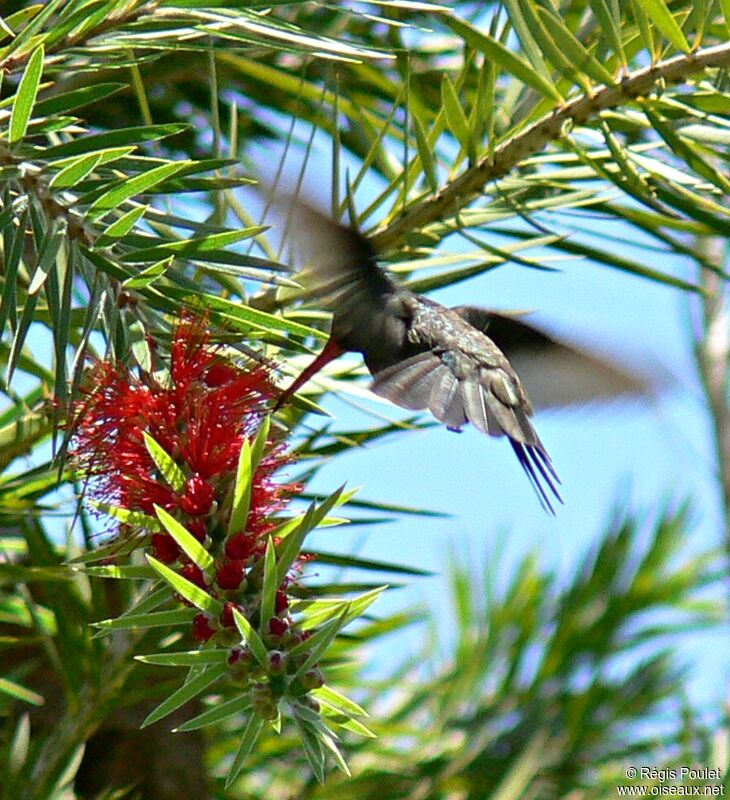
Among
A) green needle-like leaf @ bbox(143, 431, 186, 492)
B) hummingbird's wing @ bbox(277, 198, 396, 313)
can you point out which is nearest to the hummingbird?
hummingbird's wing @ bbox(277, 198, 396, 313)

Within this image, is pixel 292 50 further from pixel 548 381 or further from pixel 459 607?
pixel 459 607

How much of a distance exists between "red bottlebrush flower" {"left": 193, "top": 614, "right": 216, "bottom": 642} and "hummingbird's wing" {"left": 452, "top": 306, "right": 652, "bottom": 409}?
20.6 inches

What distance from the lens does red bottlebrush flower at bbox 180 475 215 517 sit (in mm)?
607

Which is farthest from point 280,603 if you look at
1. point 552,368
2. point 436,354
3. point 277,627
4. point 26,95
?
point 552,368

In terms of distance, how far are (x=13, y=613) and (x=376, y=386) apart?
289 millimetres

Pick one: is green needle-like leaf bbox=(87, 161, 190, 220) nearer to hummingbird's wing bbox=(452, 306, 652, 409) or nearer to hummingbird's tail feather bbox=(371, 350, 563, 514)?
hummingbird's tail feather bbox=(371, 350, 563, 514)

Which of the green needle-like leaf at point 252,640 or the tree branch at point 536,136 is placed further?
the tree branch at point 536,136

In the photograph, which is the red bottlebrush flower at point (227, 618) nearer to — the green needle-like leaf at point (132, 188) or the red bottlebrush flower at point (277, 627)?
the red bottlebrush flower at point (277, 627)

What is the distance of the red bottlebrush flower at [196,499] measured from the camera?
0.61 metres

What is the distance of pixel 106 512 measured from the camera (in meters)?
0.66

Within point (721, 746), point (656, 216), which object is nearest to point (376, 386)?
point (656, 216)

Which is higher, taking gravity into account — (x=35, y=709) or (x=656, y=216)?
(x=656, y=216)

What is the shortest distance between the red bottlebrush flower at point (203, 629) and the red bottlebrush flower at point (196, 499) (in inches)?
2.2

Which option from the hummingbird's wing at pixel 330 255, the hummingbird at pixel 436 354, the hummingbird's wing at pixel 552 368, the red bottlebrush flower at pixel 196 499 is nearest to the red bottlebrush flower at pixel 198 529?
the red bottlebrush flower at pixel 196 499
